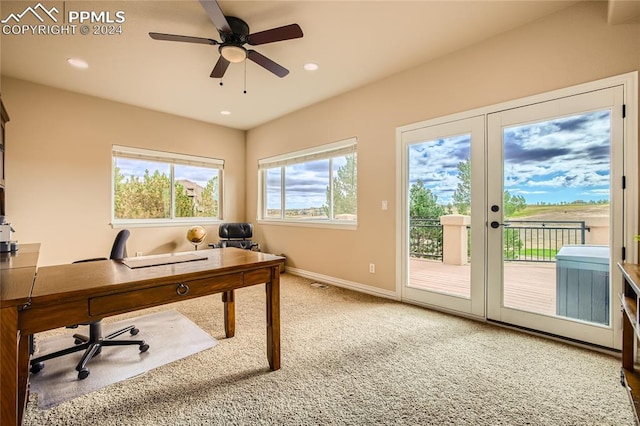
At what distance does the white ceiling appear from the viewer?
235cm

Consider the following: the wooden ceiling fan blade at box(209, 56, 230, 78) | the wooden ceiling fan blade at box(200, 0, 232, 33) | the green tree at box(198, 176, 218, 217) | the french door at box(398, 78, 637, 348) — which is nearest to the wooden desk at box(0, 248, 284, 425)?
the wooden ceiling fan blade at box(200, 0, 232, 33)

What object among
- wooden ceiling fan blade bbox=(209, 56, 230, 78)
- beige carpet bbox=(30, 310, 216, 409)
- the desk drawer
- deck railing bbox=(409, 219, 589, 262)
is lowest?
beige carpet bbox=(30, 310, 216, 409)

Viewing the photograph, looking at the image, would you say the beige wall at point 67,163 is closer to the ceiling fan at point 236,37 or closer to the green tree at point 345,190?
the ceiling fan at point 236,37

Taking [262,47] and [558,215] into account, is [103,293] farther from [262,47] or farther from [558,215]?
[558,215]

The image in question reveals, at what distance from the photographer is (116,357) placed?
2.15 m

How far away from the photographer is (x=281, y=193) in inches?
210

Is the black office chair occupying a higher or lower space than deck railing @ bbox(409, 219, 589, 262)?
lower

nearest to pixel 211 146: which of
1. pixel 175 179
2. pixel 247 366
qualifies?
pixel 175 179

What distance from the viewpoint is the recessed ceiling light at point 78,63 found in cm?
313

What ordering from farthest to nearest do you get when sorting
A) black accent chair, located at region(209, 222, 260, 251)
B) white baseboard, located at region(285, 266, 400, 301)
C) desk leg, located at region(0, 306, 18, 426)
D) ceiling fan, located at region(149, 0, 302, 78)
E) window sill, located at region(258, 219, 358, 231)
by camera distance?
black accent chair, located at region(209, 222, 260, 251)
window sill, located at region(258, 219, 358, 231)
white baseboard, located at region(285, 266, 400, 301)
ceiling fan, located at region(149, 0, 302, 78)
desk leg, located at region(0, 306, 18, 426)

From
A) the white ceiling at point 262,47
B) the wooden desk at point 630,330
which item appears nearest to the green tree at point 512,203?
the wooden desk at point 630,330

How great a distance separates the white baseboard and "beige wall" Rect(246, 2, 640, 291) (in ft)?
0.18

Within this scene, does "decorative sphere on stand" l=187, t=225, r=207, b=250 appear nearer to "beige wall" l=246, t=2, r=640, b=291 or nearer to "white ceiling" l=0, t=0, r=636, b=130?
"beige wall" l=246, t=2, r=640, b=291

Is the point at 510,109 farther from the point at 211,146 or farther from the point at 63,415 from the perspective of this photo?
the point at 211,146
